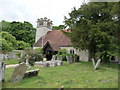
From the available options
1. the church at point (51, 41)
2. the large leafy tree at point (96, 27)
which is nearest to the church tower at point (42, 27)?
the church at point (51, 41)

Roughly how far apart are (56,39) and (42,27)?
7.35 metres

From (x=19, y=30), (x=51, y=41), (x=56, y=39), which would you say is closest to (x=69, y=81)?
(x=51, y=41)

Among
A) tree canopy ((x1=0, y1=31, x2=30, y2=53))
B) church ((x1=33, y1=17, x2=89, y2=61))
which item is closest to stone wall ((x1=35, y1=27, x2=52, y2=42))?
church ((x1=33, y1=17, x2=89, y2=61))

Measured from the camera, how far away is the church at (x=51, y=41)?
81.4 ft

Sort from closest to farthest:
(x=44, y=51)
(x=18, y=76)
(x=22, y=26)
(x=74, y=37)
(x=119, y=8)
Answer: (x=18, y=76)
(x=119, y=8)
(x=74, y=37)
(x=44, y=51)
(x=22, y=26)

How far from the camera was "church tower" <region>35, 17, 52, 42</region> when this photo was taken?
34.7 meters

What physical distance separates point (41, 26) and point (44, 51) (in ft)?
39.0

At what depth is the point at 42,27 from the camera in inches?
1369

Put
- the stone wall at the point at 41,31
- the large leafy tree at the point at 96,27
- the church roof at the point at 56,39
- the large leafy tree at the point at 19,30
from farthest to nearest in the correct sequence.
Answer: the large leafy tree at the point at 19,30 → the stone wall at the point at 41,31 → the church roof at the point at 56,39 → the large leafy tree at the point at 96,27

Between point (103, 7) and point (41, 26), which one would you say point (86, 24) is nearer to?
point (103, 7)

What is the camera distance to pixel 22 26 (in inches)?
1828

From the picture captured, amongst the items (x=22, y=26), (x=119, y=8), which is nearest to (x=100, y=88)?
(x=119, y=8)

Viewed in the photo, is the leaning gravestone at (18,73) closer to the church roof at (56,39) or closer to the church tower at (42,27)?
the church roof at (56,39)

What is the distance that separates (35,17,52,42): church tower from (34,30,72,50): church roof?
140cm
